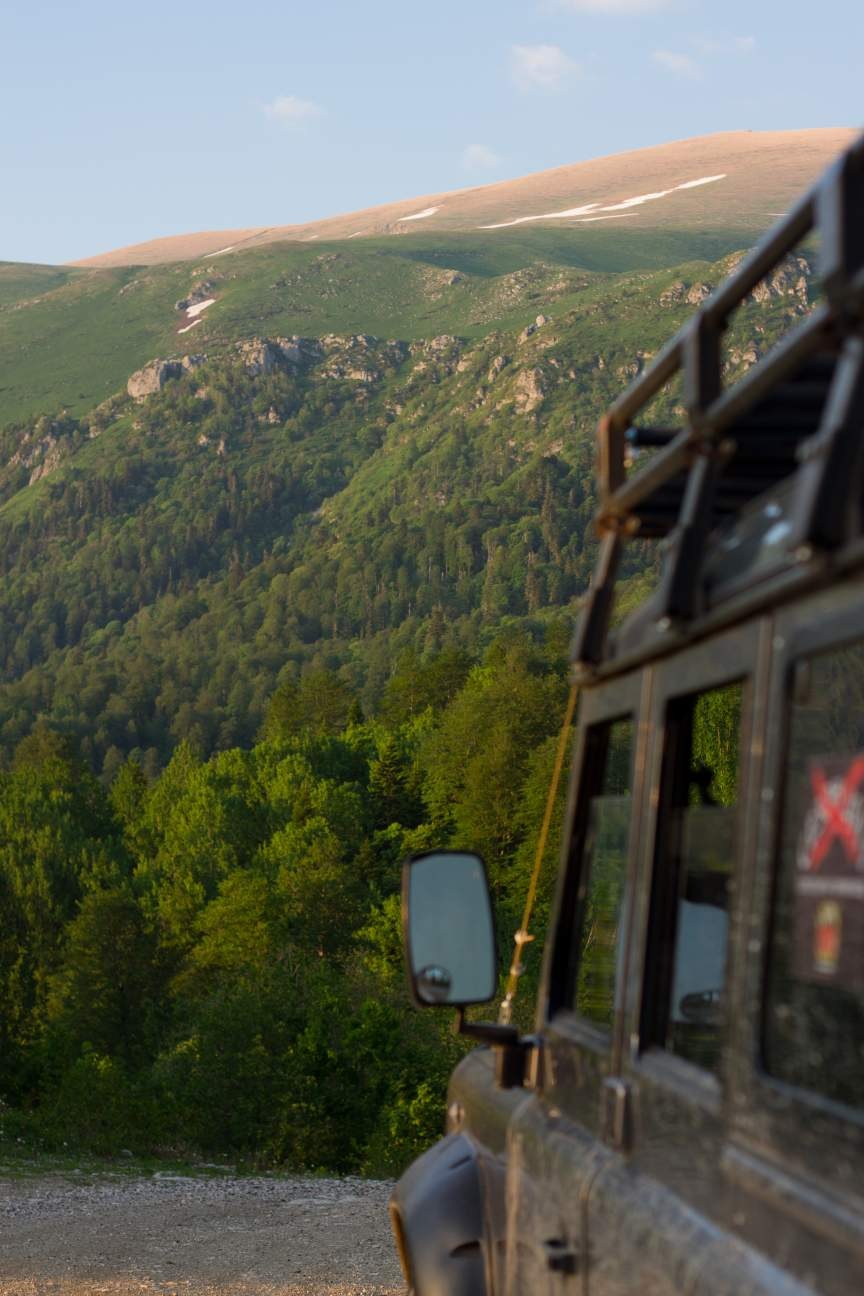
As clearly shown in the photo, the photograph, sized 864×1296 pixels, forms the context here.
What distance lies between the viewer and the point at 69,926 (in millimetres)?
76250

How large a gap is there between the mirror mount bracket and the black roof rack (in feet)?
3.06

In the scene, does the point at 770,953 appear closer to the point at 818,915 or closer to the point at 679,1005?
the point at 818,915

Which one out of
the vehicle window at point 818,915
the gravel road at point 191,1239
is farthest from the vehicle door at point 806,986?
the gravel road at point 191,1239

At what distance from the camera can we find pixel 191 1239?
15.1m

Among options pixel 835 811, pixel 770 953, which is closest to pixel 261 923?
pixel 770 953

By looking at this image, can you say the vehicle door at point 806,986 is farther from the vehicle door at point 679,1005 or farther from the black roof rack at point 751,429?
the black roof rack at point 751,429

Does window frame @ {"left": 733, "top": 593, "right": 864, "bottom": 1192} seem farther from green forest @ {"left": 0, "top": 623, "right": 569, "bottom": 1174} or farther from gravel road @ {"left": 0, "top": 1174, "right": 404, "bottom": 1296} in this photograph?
green forest @ {"left": 0, "top": 623, "right": 569, "bottom": 1174}

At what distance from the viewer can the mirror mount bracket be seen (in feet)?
12.3

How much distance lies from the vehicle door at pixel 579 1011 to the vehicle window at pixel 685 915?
8cm

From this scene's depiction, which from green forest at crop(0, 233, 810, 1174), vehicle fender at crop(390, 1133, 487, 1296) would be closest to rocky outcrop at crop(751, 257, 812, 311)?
green forest at crop(0, 233, 810, 1174)

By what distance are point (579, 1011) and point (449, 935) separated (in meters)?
0.43

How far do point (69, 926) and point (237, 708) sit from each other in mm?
84424

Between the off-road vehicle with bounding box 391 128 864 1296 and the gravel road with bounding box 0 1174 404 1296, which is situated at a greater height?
the off-road vehicle with bounding box 391 128 864 1296

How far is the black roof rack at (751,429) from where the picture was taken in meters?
2.01
